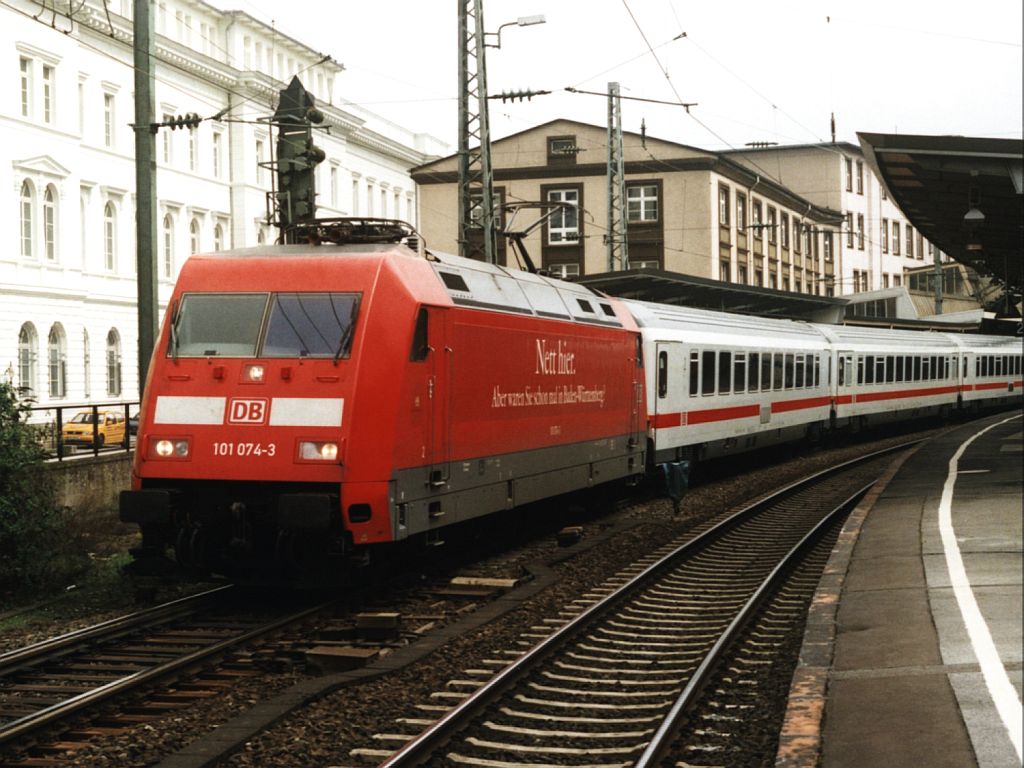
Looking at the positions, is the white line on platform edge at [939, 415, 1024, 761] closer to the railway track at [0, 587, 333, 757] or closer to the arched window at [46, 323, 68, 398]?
the railway track at [0, 587, 333, 757]

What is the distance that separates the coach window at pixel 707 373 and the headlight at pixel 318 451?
1343 centimetres

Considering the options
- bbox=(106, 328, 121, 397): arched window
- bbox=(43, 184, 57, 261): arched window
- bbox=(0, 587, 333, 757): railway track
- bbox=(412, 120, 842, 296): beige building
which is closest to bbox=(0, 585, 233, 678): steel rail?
bbox=(0, 587, 333, 757): railway track

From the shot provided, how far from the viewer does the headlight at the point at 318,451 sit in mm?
11445

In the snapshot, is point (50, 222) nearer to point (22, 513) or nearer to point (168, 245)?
point (168, 245)

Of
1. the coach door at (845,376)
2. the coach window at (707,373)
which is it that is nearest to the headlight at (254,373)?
the coach window at (707,373)

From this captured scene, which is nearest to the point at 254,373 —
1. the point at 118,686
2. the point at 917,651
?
the point at 118,686

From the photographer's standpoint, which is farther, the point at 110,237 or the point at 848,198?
the point at 848,198

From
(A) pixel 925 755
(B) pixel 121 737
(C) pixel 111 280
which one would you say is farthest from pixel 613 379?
(C) pixel 111 280

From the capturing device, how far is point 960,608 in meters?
9.40

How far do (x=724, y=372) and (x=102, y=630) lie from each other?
16228mm

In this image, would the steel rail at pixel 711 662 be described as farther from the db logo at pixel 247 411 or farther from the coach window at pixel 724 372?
the coach window at pixel 724 372

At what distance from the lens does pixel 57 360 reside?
42.0 metres

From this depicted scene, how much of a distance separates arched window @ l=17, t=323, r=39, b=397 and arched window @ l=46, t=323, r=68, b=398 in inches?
27.6

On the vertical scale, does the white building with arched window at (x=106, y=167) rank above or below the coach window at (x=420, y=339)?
above
